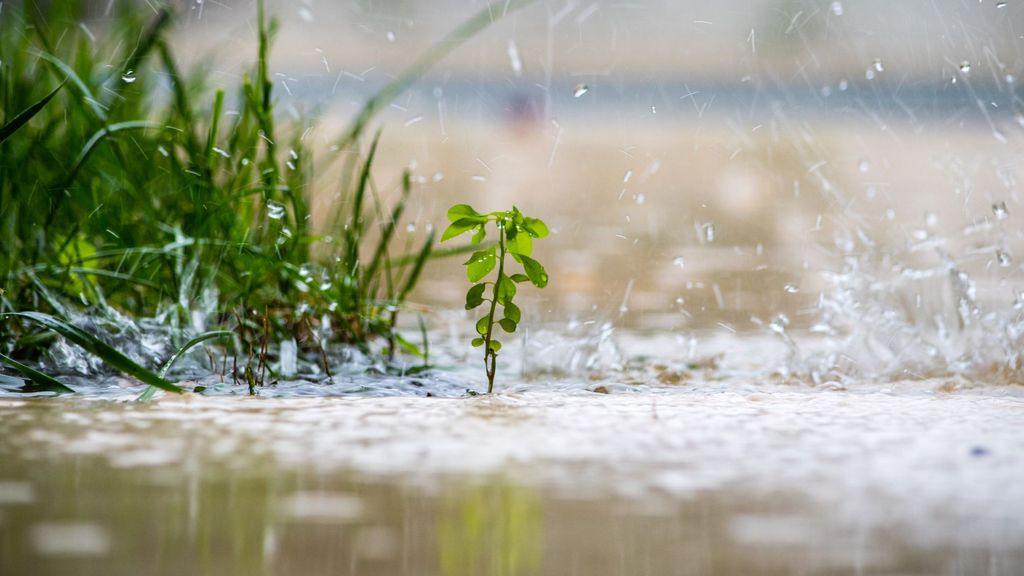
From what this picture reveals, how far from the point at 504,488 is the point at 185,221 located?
130cm

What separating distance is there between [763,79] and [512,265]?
195 cm

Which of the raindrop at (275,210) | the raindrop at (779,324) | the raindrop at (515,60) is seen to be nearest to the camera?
the raindrop at (275,210)

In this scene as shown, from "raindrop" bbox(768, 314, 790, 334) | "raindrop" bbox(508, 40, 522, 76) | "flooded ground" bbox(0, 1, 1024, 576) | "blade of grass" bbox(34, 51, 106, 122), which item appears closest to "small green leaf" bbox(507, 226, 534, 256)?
"flooded ground" bbox(0, 1, 1024, 576)

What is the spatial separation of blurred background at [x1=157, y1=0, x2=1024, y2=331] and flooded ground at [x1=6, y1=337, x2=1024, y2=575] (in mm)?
1010

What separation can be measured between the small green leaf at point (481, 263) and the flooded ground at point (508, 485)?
0.78 ft

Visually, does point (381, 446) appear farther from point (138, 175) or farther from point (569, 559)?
point (138, 175)

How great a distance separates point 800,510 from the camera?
0.79m

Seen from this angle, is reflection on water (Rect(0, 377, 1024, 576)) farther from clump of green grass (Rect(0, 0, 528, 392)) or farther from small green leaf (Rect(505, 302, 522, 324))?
clump of green grass (Rect(0, 0, 528, 392))

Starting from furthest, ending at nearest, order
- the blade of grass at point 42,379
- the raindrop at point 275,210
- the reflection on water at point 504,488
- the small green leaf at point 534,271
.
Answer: the raindrop at point 275,210 < the small green leaf at point 534,271 < the blade of grass at point 42,379 < the reflection on water at point 504,488

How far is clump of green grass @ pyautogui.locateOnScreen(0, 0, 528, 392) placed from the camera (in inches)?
68.4

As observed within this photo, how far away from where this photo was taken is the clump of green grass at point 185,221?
1.74 meters

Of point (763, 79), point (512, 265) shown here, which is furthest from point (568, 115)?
point (512, 265)

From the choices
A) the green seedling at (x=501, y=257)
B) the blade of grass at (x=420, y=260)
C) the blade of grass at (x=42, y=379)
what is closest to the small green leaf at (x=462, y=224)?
the green seedling at (x=501, y=257)

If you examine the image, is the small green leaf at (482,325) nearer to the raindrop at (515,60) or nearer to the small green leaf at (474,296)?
the small green leaf at (474,296)
